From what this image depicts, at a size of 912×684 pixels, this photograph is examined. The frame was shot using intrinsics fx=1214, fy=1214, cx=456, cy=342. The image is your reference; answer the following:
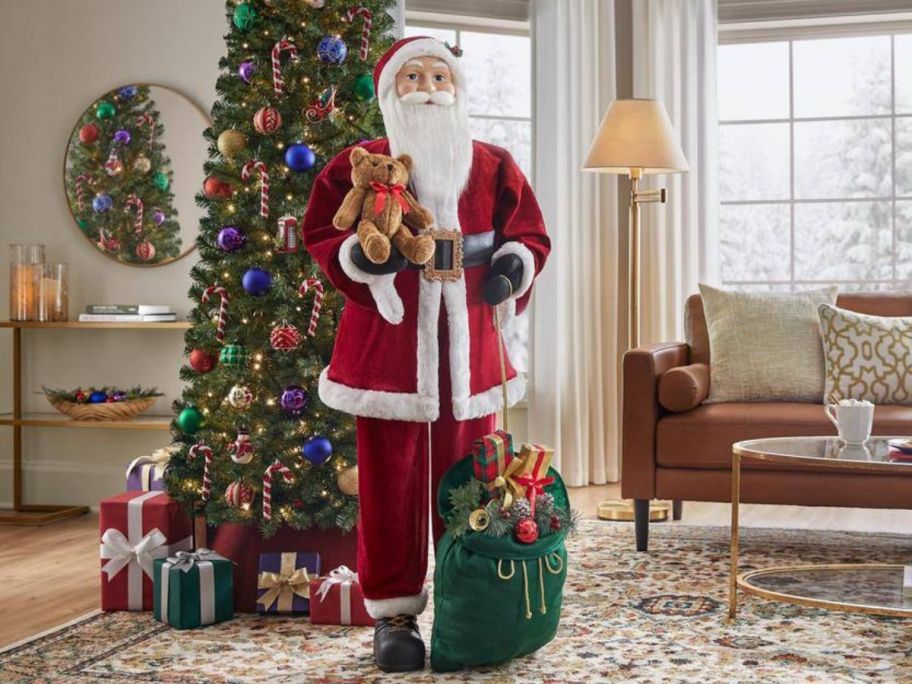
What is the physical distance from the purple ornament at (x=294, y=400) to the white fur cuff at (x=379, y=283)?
574mm

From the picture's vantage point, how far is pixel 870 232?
17.7 feet

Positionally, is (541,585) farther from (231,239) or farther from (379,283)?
(231,239)

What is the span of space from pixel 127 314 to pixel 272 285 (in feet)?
5.34

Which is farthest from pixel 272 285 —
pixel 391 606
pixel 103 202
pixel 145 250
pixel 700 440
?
pixel 103 202

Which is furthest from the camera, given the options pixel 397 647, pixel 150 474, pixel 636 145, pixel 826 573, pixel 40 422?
pixel 40 422

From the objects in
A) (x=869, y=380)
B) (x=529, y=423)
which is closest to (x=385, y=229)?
(x=869, y=380)

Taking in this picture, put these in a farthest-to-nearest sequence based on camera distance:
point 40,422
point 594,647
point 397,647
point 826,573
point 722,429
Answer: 1. point 40,422
2. point 722,429
3. point 826,573
4. point 594,647
5. point 397,647

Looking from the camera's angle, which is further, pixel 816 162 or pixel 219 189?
pixel 816 162

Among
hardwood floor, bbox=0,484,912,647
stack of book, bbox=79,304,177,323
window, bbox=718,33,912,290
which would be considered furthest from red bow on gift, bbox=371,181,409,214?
window, bbox=718,33,912,290

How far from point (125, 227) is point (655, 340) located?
2.31m

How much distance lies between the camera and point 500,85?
5488 millimetres

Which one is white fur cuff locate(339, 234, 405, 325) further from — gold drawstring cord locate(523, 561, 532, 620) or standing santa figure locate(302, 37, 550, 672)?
gold drawstring cord locate(523, 561, 532, 620)

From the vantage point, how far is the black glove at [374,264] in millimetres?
2590

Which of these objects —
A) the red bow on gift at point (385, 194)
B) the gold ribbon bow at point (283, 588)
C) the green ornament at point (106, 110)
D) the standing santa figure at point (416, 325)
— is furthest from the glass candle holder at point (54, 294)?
the red bow on gift at point (385, 194)
